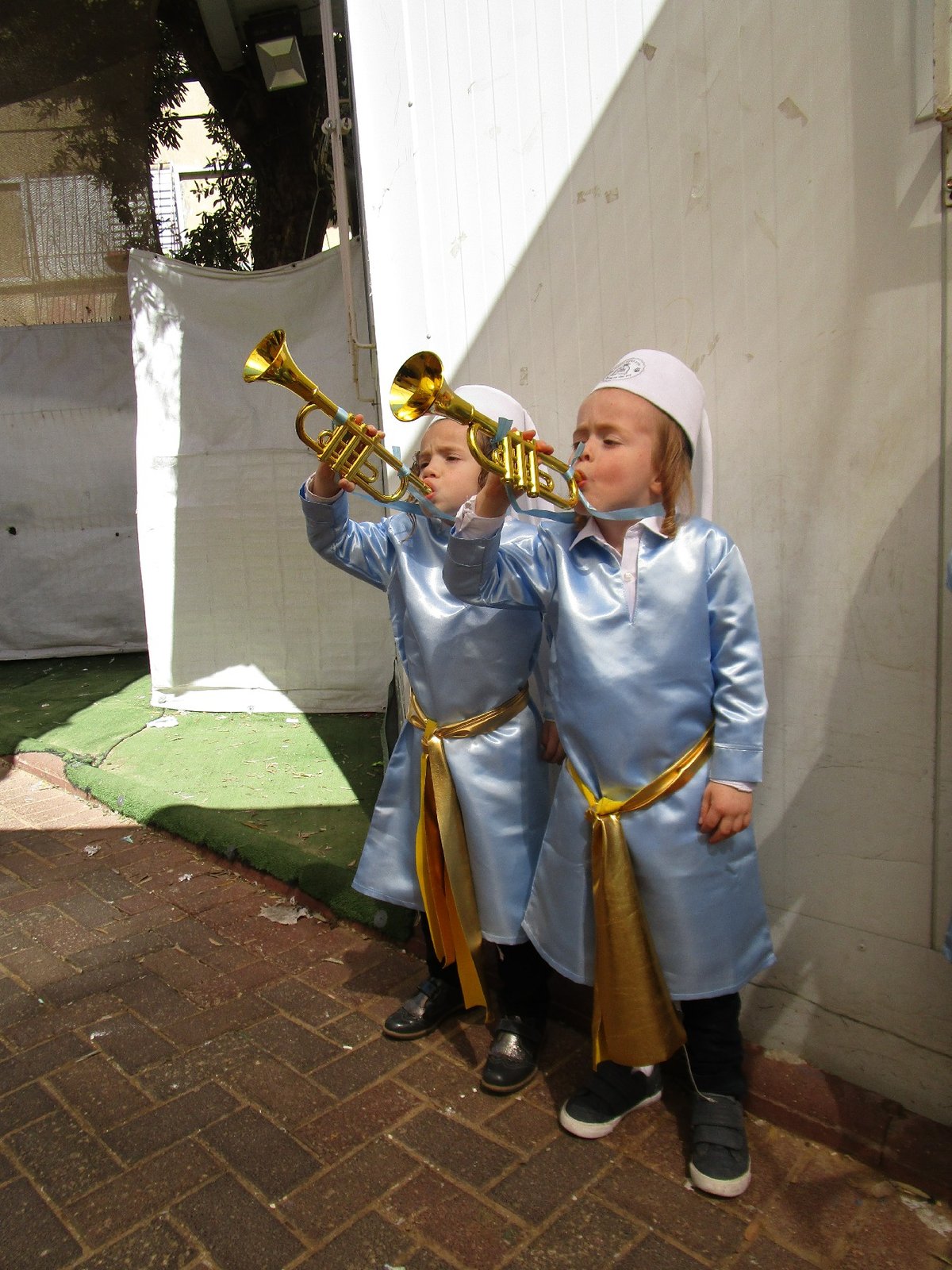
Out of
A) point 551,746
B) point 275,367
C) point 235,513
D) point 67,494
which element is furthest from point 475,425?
point 67,494

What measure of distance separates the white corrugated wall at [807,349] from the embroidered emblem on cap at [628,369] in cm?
33

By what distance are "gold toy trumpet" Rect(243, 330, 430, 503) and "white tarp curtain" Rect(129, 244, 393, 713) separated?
326cm

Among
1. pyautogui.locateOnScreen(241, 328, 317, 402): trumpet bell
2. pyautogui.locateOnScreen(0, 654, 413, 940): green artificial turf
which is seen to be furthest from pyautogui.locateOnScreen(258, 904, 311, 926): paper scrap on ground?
pyautogui.locateOnScreen(241, 328, 317, 402): trumpet bell

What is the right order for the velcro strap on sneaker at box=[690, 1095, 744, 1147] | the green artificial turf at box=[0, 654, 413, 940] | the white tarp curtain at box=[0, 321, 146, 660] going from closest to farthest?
the velcro strap on sneaker at box=[690, 1095, 744, 1147]
the green artificial turf at box=[0, 654, 413, 940]
the white tarp curtain at box=[0, 321, 146, 660]

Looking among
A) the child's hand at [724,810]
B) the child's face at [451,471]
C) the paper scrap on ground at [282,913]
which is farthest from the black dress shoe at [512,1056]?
the child's face at [451,471]

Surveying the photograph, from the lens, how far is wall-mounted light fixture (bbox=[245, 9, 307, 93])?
566 cm

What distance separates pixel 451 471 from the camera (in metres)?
2.40

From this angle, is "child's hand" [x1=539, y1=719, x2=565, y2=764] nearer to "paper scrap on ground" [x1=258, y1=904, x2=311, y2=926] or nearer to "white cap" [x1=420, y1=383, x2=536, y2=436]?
"white cap" [x1=420, y1=383, x2=536, y2=436]

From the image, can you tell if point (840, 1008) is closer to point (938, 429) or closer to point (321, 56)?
point (938, 429)

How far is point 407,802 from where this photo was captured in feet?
8.66

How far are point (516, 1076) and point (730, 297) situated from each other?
6.68 ft

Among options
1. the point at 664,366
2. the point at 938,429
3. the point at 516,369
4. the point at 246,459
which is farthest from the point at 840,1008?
the point at 246,459

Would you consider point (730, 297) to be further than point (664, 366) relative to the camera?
Yes

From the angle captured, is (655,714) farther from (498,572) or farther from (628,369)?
(628,369)
